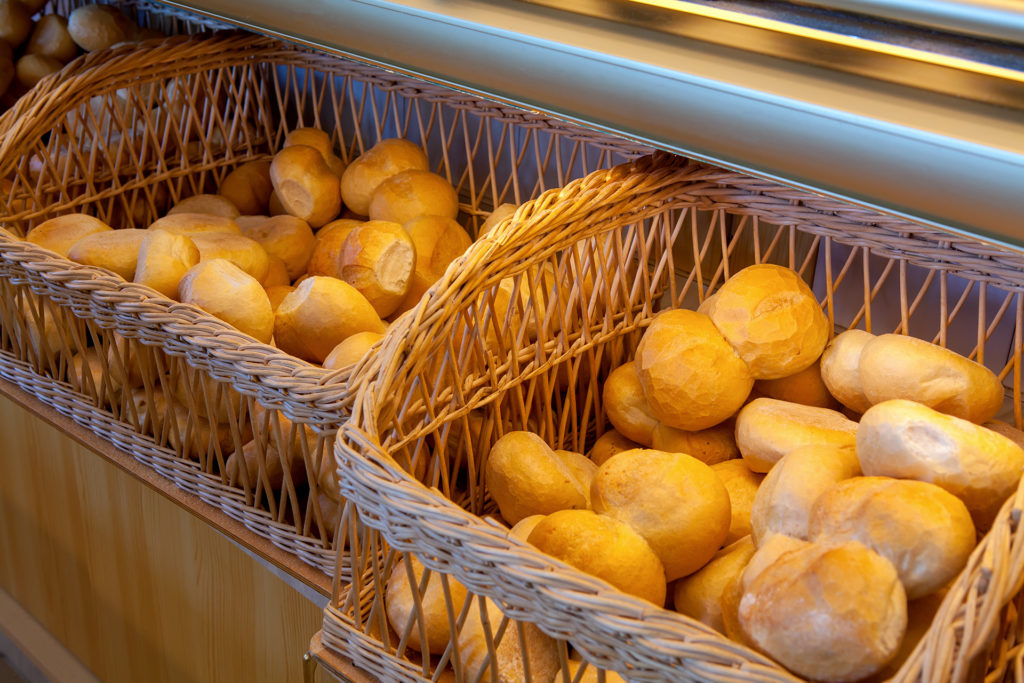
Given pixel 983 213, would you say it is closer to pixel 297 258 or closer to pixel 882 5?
pixel 882 5

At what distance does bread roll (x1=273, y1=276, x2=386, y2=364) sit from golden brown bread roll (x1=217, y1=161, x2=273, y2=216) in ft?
1.78

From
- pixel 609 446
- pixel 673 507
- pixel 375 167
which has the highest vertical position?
pixel 375 167

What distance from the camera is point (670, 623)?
0.54 metres

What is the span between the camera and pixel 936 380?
2.68 feet

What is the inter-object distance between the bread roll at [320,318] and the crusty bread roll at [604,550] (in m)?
0.40

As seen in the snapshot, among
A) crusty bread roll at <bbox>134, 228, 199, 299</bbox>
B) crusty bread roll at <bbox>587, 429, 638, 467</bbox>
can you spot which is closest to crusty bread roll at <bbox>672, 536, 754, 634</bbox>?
crusty bread roll at <bbox>587, 429, 638, 467</bbox>

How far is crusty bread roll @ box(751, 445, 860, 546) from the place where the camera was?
71cm

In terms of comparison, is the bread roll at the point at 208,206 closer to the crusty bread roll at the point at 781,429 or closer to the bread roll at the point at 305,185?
the bread roll at the point at 305,185

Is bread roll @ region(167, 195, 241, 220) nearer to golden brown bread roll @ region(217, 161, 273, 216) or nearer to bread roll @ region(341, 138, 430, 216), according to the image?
golden brown bread roll @ region(217, 161, 273, 216)

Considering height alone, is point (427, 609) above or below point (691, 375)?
below

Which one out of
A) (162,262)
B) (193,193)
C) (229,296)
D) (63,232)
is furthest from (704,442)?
(193,193)

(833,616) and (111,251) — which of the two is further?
(111,251)

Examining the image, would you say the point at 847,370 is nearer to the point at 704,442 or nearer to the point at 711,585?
the point at 704,442

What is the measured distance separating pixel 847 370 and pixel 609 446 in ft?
0.99
